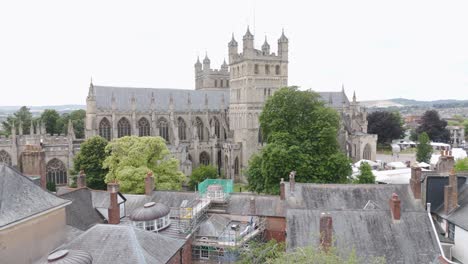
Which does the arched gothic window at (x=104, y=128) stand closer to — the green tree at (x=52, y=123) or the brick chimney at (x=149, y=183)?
the green tree at (x=52, y=123)

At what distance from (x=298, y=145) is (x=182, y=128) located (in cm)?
3367

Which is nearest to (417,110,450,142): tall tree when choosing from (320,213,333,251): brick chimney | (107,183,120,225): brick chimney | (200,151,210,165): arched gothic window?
(200,151,210,165): arched gothic window

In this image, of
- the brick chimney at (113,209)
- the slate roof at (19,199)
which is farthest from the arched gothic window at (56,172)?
the slate roof at (19,199)

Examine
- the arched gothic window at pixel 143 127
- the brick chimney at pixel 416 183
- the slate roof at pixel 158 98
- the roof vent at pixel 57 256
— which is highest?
the slate roof at pixel 158 98

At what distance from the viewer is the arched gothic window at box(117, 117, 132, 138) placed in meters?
57.8

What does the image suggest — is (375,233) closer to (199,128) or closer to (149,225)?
(149,225)

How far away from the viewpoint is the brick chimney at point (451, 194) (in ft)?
68.9

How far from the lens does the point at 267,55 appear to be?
56.6 meters

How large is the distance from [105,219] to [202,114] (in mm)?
40634

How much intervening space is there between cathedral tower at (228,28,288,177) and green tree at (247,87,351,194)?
2019cm

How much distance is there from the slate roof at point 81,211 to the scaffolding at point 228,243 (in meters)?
6.70

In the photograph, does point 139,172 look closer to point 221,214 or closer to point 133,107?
point 221,214

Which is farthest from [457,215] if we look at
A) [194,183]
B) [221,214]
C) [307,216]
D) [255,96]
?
[255,96]

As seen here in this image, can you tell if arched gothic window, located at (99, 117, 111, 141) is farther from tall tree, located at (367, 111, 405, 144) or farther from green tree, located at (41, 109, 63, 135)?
tall tree, located at (367, 111, 405, 144)
